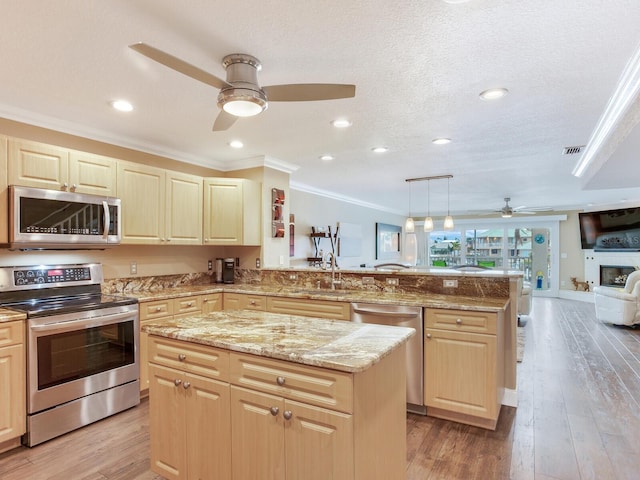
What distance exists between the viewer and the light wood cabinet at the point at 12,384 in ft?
7.75

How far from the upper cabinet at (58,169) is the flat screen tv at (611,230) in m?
9.45

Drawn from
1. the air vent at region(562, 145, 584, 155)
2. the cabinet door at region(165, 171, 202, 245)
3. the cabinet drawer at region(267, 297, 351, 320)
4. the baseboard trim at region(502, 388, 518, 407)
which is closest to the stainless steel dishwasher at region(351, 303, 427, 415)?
the cabinet drawer at region(267, 297, 351, 320)

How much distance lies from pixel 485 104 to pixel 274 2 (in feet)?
5.95

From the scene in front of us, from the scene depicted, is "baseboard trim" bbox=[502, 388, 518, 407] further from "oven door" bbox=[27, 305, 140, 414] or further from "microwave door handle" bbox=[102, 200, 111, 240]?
"microwave door handle" bbox=[102, 200, 111, 240]

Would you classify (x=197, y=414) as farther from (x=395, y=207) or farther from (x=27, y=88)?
(x=395, y=207)

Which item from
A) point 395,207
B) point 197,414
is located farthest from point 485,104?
point 395,207

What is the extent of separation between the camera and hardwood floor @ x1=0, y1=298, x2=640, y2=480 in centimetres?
219

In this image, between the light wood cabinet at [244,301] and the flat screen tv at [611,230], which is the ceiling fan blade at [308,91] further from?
the flat screen tv at [611,230]

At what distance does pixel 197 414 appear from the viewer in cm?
180

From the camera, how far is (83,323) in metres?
2.72

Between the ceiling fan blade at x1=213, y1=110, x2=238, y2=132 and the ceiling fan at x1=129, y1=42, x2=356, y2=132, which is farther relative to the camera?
the ceiling fan blade at x1=213, y1=110, x2=238, y2=132

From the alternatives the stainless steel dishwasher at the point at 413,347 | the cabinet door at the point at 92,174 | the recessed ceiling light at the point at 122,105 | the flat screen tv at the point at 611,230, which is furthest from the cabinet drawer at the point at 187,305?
the flat screen tv at the point at 611,230

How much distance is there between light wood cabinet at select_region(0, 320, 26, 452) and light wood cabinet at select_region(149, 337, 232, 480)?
116 centimetres

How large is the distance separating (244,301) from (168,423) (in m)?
1.96
